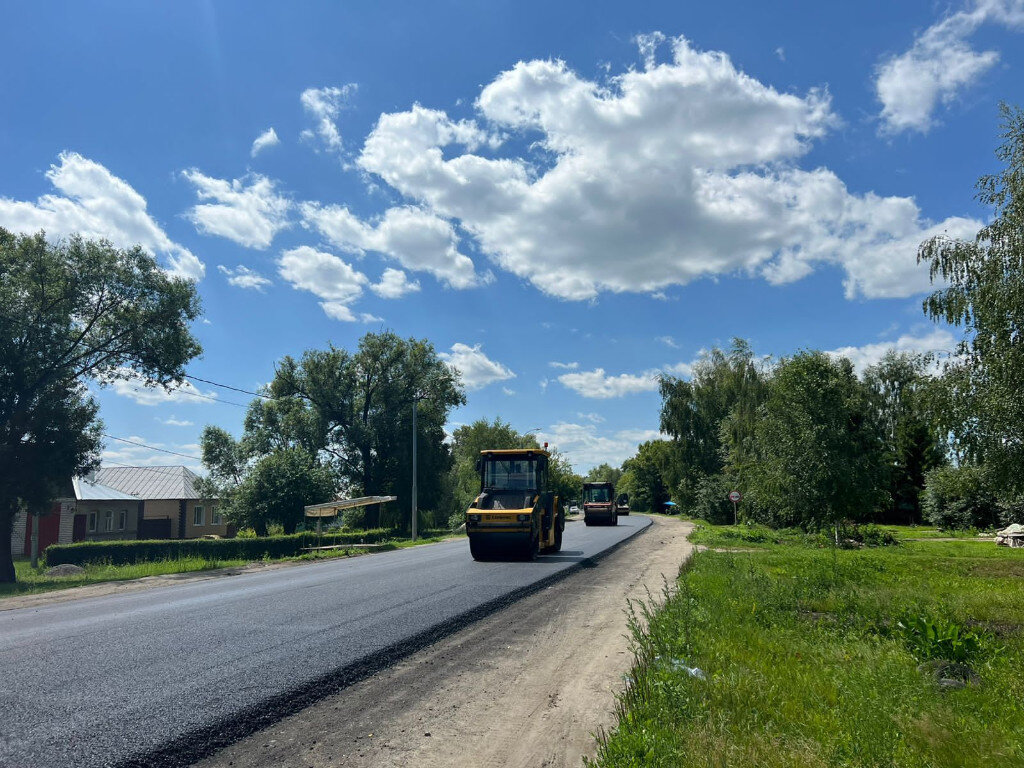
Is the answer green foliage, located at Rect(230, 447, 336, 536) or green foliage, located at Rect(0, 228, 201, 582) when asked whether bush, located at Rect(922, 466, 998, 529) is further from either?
green foliage, located at Rect(0, 228, 201, 582)

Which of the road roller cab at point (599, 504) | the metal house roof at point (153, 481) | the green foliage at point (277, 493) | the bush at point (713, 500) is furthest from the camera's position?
the metal house roof at point (153, 481)

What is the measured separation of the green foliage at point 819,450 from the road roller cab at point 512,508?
34.6 ft

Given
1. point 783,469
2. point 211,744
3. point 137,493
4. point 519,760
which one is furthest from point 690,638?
point 137,493

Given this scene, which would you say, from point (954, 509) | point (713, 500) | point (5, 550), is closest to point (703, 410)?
point (713, 500)

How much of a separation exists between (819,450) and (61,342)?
3055 cm

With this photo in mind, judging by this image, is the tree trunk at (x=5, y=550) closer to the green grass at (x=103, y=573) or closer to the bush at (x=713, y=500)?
the green grass at (x=103, y=573)

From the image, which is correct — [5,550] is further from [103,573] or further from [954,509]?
[954,509]

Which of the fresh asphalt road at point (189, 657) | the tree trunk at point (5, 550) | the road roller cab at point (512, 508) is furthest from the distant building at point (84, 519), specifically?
the fresh asphalt road at point (189, 657)

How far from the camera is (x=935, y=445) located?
645 inches

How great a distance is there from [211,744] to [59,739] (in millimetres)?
1120

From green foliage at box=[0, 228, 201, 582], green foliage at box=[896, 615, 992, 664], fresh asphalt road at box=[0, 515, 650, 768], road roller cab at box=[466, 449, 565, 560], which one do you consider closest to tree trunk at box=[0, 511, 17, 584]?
green foliage at box=[0, 228, 201, 582]

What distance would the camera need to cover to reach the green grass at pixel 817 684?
4.00 m

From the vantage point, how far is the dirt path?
15.3ft

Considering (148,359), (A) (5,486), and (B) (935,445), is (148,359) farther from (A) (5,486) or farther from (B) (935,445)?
(B) (935,445)
